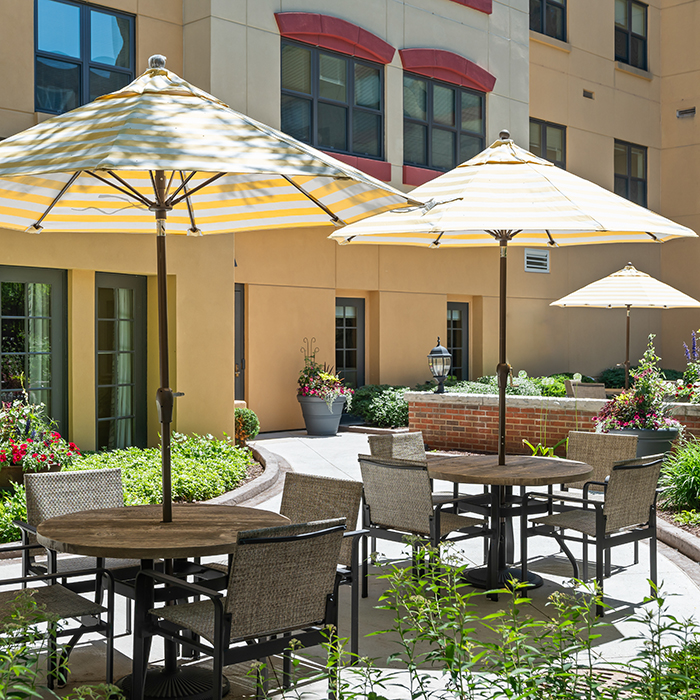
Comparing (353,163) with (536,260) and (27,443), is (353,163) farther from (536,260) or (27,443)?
(27,443)

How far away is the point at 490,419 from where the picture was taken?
13.1m

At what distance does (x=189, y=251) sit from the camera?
38.4 feet

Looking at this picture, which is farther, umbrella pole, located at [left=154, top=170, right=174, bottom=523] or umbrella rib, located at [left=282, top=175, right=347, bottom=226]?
umbrella rib, located at [left=282, top=175, right=347, bottom=226]

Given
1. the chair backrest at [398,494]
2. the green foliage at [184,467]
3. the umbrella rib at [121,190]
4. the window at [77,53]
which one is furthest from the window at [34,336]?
the umbrella rib at [121,190]

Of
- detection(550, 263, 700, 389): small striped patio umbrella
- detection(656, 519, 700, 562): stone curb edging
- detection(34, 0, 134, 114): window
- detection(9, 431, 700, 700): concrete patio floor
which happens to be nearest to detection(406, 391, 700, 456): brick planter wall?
detection(550, 263, 700, 389): small striped patio umbrella

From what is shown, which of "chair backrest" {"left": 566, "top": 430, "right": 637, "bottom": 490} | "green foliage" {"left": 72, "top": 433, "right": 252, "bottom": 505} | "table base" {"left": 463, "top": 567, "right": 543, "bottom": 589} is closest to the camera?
"table base" {"left": 463, "top": 567, "right": 543, "bottom": 589}

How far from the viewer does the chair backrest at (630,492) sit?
5.99 meters

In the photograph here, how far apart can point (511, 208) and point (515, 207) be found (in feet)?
0.12

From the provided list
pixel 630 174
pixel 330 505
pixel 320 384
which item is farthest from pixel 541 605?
pixel 630 174

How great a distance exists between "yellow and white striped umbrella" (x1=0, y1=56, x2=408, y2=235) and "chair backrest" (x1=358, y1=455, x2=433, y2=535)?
1778mm

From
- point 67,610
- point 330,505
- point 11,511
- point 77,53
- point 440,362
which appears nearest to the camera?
point 67,610

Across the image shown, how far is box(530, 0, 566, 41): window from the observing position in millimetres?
20469

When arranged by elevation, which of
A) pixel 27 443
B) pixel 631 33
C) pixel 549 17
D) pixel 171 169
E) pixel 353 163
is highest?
pixel 631 33

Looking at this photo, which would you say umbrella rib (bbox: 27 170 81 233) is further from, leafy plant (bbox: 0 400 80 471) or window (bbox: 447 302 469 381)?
window (bbox: 447 302 469 381)
